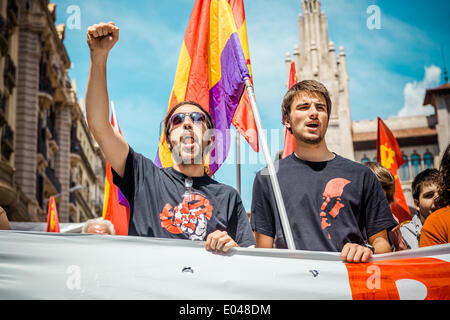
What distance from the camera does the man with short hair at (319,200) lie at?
3.29m

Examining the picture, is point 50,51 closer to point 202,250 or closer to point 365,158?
point 365,158

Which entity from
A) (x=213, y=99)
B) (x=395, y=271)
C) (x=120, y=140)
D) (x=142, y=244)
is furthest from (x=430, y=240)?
(x=213, y=99)

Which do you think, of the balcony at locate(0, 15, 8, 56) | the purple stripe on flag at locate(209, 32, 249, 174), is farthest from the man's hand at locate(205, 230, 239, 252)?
the balcony at locate(0, 15, 8, 56)

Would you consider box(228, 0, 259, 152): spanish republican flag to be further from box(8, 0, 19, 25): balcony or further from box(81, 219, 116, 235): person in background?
box(8, 0, 19, 25): balcony

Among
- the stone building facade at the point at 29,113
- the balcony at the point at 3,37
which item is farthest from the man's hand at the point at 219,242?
the balcony at the point at 3,37

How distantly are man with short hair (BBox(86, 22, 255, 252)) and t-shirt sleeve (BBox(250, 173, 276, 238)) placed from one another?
5 centimetres

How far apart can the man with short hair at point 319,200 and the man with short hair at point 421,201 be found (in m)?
1.17

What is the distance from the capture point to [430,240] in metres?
3.24

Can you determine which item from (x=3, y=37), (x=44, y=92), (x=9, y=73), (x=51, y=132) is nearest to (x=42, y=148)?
(x=44, y=92)

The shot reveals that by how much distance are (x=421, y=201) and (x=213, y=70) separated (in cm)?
216

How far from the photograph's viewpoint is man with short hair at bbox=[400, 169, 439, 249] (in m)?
4.47

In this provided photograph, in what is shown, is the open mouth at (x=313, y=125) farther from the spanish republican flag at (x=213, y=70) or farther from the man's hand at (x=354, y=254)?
the spanish republican flag at (x=213, y=70)

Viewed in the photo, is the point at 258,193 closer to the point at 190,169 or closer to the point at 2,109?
the point at 190,169

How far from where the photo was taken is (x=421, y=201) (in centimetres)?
454
